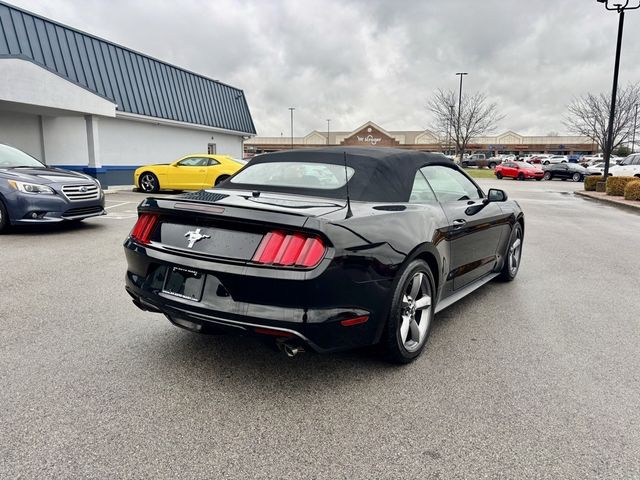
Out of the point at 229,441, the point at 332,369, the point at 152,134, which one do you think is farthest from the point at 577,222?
the point at 152,134

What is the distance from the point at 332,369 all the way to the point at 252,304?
Answer: 34.8 inches

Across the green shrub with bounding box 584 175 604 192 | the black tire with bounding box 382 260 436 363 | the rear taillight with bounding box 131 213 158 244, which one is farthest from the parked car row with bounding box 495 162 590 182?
the rear taillight with bounding box 131 213 158 244

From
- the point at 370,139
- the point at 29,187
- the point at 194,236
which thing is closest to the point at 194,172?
the point at 29,187

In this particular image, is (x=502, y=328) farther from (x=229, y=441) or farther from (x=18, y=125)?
(x=18, y=125)

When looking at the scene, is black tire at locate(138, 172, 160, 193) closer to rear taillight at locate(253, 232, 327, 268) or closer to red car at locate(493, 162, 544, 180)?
rear taillight at locate(253, 232, 327, 268)

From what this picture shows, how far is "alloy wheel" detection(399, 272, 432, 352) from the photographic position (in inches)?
129

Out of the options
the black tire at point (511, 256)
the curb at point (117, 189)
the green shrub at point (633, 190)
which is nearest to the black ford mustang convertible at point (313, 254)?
the black tire at point (511, 256)

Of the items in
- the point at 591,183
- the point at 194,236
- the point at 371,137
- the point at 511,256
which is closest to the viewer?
the point at 194,236

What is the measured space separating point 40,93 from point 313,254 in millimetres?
14821

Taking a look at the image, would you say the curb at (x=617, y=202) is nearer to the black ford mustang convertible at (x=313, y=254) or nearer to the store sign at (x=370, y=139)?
the black ford mustang convertible at (x=313, y=254)

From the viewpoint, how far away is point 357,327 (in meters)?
2.88

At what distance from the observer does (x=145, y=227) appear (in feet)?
10.8

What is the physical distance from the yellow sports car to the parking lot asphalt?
11.2 m

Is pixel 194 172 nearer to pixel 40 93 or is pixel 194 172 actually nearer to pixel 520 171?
pixel 40 93
